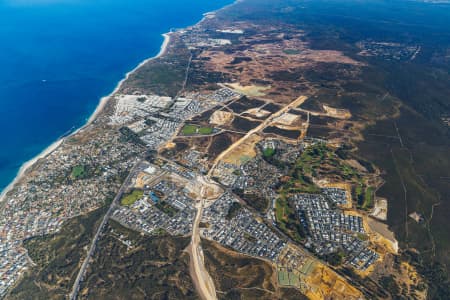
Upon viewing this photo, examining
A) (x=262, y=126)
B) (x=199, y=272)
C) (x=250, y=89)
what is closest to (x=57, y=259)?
(x=199, y=272)

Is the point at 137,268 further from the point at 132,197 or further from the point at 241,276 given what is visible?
the point at 132,197

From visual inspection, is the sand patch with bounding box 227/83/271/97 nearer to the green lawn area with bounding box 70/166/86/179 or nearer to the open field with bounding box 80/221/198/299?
the green lawn area with bounding box 70/166/86/179

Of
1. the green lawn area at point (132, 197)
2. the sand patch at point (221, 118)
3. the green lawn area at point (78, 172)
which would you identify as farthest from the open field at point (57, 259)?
the sand patch at point (221, 118)

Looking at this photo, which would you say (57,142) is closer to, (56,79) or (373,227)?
(56,79)

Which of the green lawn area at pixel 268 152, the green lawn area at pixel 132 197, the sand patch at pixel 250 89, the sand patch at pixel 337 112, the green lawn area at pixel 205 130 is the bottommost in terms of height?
the green lawn area at pixel 132 197

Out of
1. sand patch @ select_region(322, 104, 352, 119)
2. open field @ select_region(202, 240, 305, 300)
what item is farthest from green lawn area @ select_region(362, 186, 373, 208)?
sand patch @ select_region(322, 104, 352, 119)

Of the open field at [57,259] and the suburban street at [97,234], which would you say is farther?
the suburban street at [97,234]

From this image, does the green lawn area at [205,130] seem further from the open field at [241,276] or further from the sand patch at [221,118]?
the open field at [241,276]
